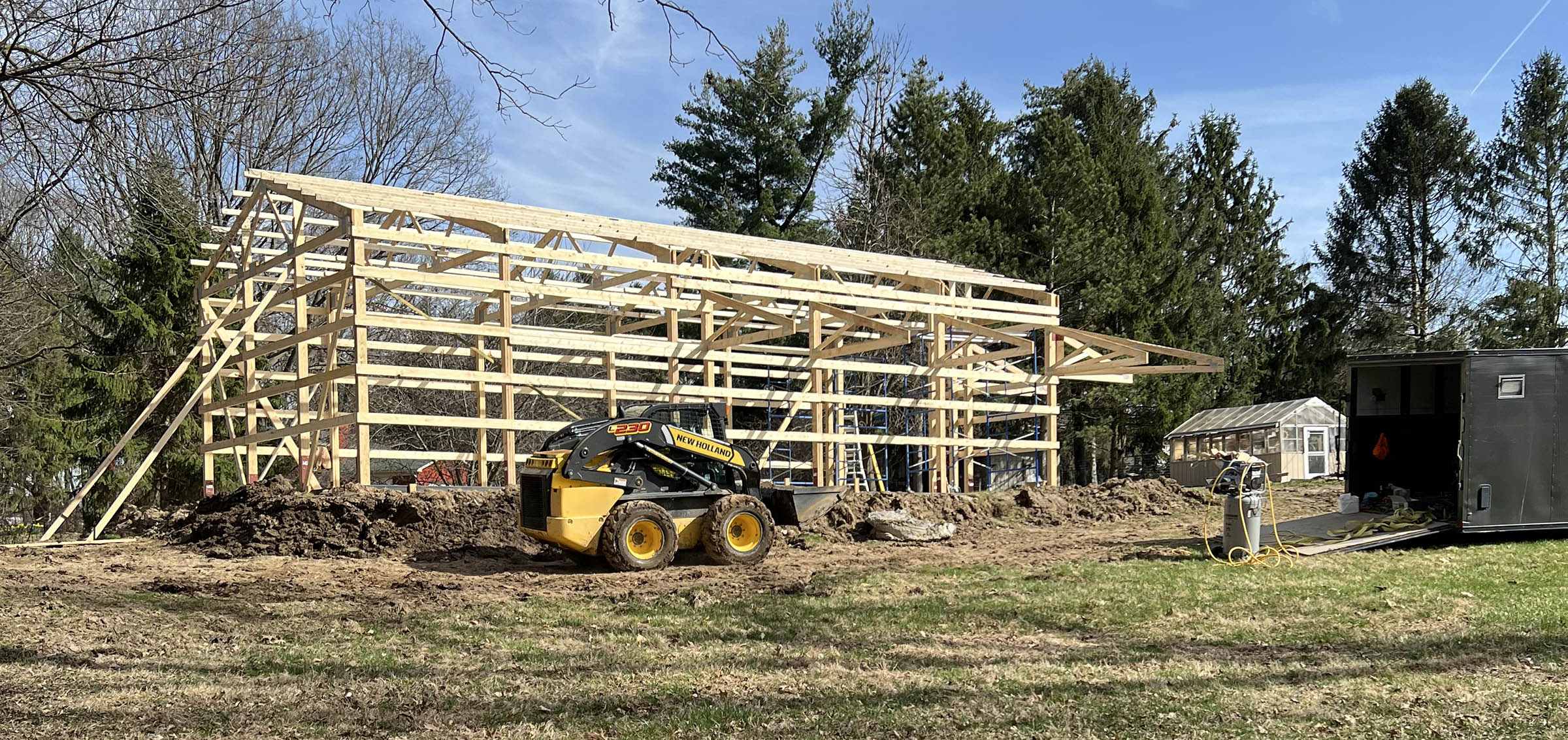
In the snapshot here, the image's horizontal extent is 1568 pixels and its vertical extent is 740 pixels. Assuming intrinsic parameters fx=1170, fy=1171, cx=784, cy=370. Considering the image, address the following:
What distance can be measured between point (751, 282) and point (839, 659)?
9824 millimetres

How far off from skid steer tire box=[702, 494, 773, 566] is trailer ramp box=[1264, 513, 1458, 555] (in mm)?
5437

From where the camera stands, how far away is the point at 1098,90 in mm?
36125

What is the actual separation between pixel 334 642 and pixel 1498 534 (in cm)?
1204

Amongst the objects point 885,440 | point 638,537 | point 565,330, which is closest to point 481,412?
point 565,330

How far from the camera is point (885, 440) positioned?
57.2 feet

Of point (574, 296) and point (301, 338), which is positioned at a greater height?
point (574, 296)

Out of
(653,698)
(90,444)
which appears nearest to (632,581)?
(653,698)

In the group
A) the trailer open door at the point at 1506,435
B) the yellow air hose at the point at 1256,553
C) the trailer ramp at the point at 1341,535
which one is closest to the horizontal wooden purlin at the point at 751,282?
the trailer ramp at the point at 1341,535

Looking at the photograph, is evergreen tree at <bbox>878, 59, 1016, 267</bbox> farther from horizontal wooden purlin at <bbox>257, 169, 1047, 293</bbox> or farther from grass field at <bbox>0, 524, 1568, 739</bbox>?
grass field at <bbox>0, 524, 1568, 739</bbox>

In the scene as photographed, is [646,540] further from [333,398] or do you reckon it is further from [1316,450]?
[1316,450]

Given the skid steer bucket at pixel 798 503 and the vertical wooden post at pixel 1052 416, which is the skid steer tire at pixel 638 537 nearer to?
the skid steer bucket at pixel 798 503

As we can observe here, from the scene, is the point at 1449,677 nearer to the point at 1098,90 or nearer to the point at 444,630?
the point at 444,630

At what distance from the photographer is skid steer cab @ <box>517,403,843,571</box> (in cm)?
1148

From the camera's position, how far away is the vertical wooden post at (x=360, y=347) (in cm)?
1340
